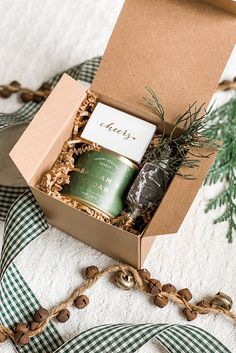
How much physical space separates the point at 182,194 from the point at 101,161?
0.15 metres

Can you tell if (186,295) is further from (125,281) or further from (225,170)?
(225,170)

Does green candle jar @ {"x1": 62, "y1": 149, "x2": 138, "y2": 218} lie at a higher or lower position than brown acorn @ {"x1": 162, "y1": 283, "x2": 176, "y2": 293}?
higher

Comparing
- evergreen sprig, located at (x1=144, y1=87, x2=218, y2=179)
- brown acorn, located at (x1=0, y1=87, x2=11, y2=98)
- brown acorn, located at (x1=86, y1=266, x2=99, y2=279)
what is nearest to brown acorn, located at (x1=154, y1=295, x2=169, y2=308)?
brown acorn, located at (x1=86, y1=266, x2=99, y2=279)

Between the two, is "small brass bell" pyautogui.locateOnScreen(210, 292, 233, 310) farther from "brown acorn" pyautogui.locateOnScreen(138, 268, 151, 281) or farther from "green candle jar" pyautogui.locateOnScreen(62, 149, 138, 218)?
"green candle jar" pyautogui.locateOnScreen(62, 149, 138, 218)

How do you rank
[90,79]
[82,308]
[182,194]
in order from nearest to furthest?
1. [182,194]
2. [82,308]
3. [90,79]

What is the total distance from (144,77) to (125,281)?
0.39 meters

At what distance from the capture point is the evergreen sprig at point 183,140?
0.97 m

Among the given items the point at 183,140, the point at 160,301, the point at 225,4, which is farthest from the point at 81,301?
the point at 225,4

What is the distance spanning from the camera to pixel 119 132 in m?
1.02

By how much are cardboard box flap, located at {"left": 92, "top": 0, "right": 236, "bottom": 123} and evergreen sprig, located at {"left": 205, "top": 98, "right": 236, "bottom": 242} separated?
0.59 ft

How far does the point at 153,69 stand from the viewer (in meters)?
1.02

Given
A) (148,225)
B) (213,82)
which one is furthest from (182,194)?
(213,82)

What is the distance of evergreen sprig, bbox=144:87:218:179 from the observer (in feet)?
3.18

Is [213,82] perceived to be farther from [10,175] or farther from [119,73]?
[10,175]
